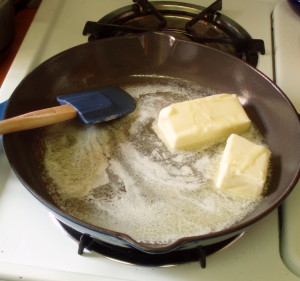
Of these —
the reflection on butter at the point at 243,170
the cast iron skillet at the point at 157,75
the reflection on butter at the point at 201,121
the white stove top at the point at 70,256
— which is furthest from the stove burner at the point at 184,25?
the white stove top at the point at 70,256

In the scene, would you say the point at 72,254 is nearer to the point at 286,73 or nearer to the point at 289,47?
the point at 286,73

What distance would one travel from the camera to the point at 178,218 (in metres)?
0.73

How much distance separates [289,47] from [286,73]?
125 millimetres

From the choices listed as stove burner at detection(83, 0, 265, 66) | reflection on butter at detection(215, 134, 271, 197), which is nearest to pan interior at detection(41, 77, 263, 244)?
reflection on butter at detection(215, 134, 271, 197)

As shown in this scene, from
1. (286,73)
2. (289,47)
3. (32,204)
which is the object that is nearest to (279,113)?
(286,73)

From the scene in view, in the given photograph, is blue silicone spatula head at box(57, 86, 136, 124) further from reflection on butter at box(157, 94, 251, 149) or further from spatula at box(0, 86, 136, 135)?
reflection on butter at box(157, 94, 251, 149)

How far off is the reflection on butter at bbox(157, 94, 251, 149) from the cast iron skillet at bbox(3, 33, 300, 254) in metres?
0.07

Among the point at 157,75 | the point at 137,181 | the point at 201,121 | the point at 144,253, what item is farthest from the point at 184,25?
the point at 144,253

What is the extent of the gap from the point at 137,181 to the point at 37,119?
0.83 feet

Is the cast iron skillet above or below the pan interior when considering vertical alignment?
above

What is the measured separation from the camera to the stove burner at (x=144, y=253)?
65 cm

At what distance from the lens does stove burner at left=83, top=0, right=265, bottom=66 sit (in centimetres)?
105

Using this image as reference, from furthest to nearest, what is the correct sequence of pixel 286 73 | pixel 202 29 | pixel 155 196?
pixel 202 29, pixel 286 73, pixel 155 196

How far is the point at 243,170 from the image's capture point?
2.48ft
